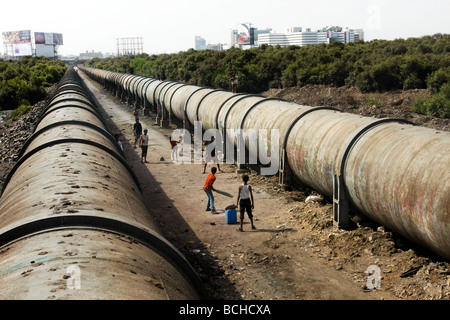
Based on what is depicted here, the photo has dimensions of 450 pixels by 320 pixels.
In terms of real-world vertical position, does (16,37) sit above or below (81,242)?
above

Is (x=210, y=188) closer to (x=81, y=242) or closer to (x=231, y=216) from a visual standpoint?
(x=231, y=216)

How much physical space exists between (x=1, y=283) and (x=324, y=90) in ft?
109

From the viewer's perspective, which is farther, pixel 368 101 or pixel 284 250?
pixel 368 101

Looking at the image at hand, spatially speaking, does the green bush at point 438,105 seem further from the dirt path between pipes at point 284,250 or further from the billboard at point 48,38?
the billboard at point 48,38

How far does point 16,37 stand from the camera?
183750 millimetres

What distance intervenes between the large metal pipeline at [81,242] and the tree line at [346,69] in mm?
22344

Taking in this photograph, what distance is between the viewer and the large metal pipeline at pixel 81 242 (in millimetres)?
3357

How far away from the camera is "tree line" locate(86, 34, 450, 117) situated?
2903cm

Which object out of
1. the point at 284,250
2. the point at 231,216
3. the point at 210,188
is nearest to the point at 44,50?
the point at 210,188

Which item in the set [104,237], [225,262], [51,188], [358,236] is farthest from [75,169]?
A: [358,236]

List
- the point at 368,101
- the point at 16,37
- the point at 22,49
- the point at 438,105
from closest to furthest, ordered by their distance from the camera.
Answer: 1. the point at 438,105
2. the point at 368,101
3. the point at 22,49
4. the point at 16,37

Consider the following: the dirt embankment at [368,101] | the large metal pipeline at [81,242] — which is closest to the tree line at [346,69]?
the dirt embankment at [368,101]

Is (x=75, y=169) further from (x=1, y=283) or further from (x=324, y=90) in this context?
(x=324, y=90)

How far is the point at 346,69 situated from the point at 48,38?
565 feet
